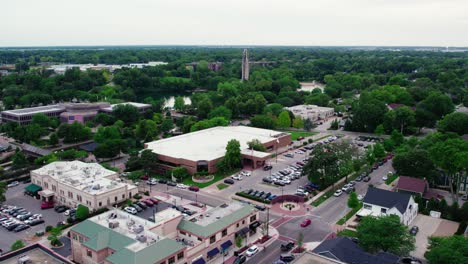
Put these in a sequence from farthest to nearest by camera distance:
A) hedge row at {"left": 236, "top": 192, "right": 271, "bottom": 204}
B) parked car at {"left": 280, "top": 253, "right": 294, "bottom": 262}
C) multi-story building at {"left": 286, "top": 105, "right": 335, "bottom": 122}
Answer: multi-story building at {"left": 286, "top": 105, "right": 335, "bottom": 122} < hedge row at {"left": 236, "top": 192, "right": 271, "bottom": 204} < parked car at {"left": 280, "top": 253, "right": 294, "bottom": 262}

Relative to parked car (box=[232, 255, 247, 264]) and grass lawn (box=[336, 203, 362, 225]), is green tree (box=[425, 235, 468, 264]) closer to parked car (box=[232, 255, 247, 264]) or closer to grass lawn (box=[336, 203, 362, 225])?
grass lawn (box=[336, 203, 362, 225])

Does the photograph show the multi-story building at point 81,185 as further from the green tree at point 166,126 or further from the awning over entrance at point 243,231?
the green tree at point 166,126

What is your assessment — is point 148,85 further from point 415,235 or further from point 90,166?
point 415,235

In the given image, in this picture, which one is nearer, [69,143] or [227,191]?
[227,191]

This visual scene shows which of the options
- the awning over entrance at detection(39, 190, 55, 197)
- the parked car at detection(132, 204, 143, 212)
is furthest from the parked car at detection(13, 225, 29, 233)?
the parked car at detection(132, 204, 143, 212)

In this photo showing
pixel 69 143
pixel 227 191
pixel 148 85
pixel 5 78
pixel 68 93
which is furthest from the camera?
pixel 148 85

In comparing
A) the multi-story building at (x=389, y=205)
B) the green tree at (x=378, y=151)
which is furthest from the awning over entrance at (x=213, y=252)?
the green tree at (x=378, y=151)

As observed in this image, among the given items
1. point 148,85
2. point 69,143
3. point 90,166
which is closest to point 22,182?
point 90,166

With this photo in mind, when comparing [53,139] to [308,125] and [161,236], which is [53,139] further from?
[308,125]
